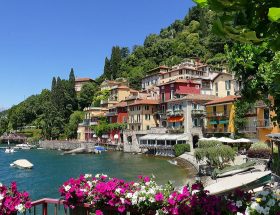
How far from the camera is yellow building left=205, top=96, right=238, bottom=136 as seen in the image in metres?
53.1

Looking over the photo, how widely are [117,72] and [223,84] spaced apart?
2371 inches

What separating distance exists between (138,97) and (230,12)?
7499 cm

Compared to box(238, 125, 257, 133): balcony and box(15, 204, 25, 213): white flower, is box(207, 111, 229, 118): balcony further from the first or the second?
box(15, 204, 25, 213): white flower

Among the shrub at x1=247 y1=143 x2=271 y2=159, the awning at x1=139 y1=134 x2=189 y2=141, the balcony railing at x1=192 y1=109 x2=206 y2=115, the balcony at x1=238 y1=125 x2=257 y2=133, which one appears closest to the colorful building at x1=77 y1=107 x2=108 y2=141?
the awning at x1=139 y1=134 x2=189 y2=141

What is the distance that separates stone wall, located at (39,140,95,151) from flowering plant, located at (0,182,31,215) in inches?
2876

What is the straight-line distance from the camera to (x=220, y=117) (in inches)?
2168

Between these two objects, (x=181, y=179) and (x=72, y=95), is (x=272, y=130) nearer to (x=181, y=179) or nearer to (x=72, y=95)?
(x=181, y=179)

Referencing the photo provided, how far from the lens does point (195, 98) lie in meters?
60.8

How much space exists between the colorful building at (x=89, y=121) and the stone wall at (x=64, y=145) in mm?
6519

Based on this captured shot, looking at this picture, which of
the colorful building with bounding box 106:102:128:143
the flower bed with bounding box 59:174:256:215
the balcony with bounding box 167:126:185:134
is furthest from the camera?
the colorful building with bounding box 106:102:128:143

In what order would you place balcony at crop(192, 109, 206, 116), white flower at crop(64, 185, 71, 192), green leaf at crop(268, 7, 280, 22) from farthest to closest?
balcony at crop(192, 109, 206, 116), white flower at crop(64, 185, 71, 192), green leaf at crop(268, 7, 280, 22)

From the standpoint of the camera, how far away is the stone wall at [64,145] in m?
80.2

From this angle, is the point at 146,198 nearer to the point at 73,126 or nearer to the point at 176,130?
the point at 176,130

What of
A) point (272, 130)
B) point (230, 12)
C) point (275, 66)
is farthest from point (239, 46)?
point (272, 130)
